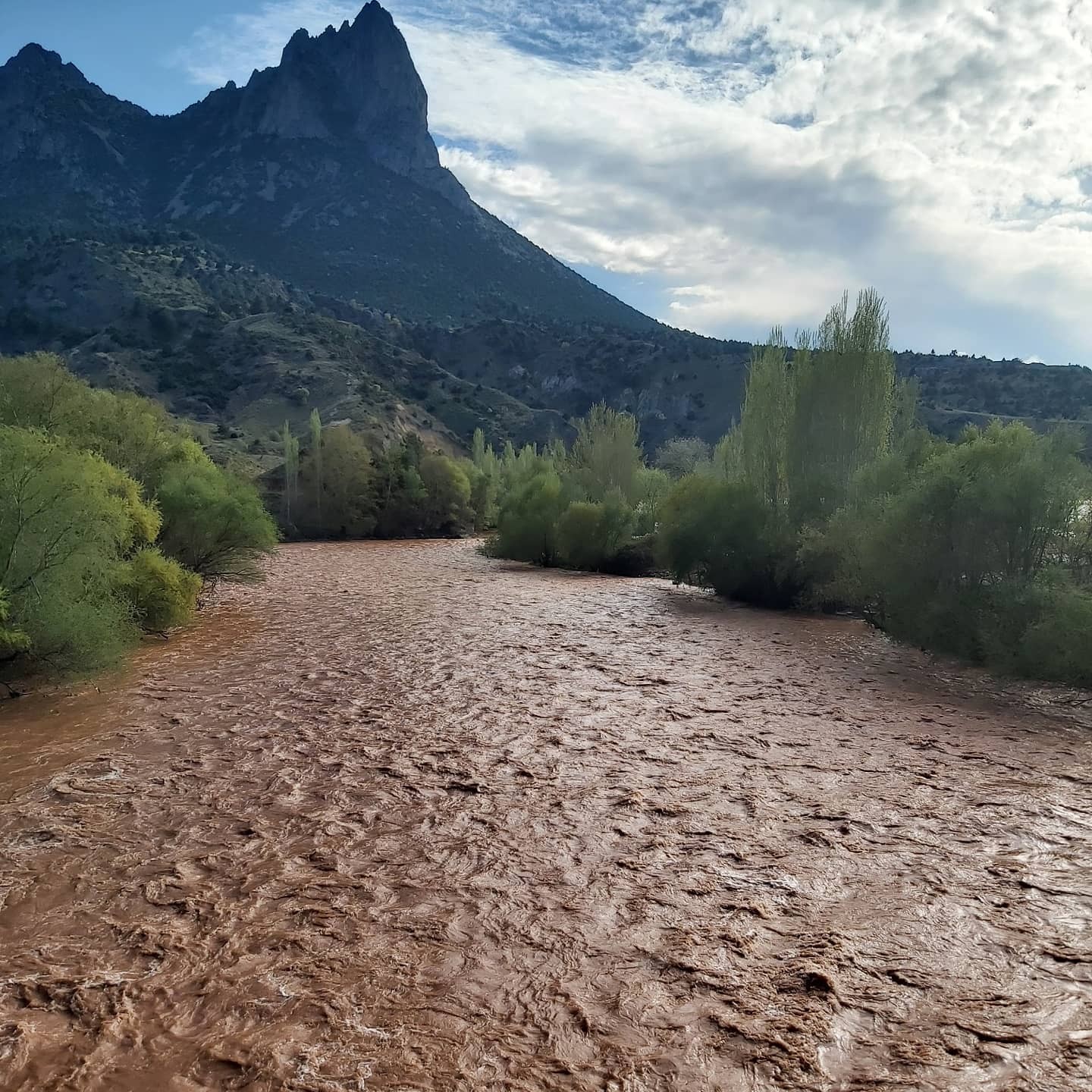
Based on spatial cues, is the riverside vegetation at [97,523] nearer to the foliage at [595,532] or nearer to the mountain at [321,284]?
the foliage at [595,532]

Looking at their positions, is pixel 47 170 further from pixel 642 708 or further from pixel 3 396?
pixel 642 708

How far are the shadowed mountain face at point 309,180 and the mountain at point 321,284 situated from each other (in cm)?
43

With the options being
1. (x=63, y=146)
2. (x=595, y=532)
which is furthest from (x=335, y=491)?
(x=63, y=146)

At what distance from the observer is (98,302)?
3174 inches

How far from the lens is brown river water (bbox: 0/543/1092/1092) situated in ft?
14.3

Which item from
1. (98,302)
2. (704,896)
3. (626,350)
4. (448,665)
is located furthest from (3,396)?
(626,350)

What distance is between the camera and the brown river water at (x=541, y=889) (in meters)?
4.35

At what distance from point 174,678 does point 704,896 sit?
10340 mm

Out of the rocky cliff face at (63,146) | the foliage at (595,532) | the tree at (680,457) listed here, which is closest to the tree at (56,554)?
the foliage at (595,532)

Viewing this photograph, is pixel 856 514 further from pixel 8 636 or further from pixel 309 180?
pixel 309 180

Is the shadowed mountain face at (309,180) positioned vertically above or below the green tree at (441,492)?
above

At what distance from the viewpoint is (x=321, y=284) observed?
110m

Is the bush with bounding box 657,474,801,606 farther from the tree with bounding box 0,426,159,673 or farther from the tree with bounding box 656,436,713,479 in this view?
the tree with bounding box 656,436,713,479

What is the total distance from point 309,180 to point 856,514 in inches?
5204
